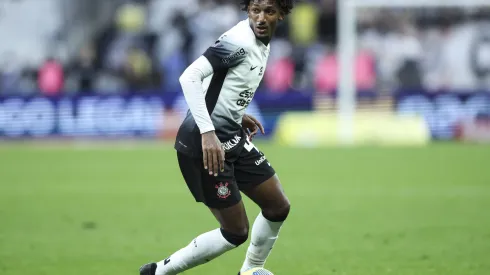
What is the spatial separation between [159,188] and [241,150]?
325 inches

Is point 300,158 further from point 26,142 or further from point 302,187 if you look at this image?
point 26,142

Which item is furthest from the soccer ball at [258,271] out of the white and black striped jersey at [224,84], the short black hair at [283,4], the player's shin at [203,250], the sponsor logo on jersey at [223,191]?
the short black hair at [283,4]

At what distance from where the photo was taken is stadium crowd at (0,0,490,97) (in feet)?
79.7

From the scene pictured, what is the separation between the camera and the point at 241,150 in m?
6.91

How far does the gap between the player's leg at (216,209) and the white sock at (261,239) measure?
1.15 feet

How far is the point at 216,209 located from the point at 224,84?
90 centimetres

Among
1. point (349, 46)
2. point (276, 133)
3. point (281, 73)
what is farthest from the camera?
point (281, 73)

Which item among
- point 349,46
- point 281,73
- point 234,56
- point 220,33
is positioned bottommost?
point 281,73

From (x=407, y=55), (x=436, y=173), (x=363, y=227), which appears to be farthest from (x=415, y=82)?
(x=363, y=227)

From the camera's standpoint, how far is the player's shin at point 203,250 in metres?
6.80

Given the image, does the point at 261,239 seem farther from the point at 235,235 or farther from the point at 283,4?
the point at 283,4

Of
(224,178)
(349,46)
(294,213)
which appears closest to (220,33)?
(349,46)

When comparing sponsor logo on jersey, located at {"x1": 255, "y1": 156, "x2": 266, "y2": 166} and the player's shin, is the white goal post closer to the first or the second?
sponsor logo on jersey, located at {"x1": 255, "y1": 156, "x2": 266, "y2": 166}

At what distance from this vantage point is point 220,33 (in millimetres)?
25422
